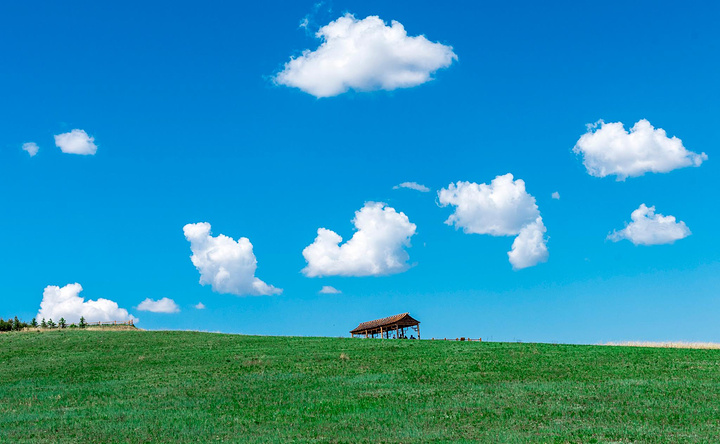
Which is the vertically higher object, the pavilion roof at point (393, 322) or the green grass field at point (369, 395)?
the pavilion roof at point (393, 322)

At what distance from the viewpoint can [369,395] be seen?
27.2 m

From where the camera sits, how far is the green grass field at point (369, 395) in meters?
20.5

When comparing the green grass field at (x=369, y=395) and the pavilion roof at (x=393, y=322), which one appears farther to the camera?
the pavilion roof at (x=393, y=322)

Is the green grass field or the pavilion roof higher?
the pavilion roof

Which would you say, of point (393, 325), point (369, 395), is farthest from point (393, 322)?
point (369, 395)

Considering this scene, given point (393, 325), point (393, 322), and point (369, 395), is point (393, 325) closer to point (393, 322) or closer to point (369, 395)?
point (393, 322)

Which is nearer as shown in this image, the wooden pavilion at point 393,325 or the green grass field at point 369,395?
the green grass field at point 369,395

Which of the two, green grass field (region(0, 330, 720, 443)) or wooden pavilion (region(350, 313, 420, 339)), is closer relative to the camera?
green grass field (region(0, 330, 720, 443))

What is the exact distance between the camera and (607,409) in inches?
903

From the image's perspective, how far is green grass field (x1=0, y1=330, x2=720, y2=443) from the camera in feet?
→ 67.3

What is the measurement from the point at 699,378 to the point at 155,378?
29065 millimetres

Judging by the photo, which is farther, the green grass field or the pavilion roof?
the pavilion roof

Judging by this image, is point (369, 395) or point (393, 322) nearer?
point (369, 395)

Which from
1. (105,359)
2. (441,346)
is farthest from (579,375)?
(105,359)
